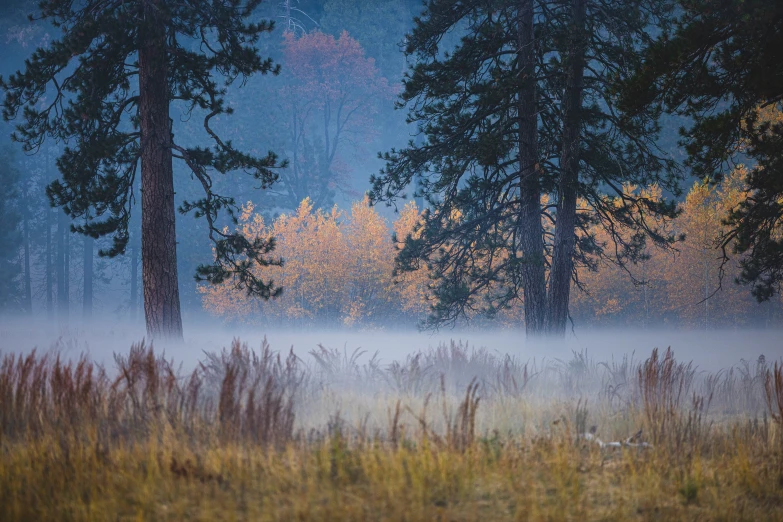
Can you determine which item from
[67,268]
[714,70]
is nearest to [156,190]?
[714,70]

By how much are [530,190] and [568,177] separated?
80cm

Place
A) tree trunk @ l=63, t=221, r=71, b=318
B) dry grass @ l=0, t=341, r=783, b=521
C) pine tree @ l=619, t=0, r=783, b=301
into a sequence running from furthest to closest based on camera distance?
tree trunk @ l=63, t=221, r=71, b=318
pine tree @ l=619, t=0, r=783, b=301
dry grass @ l=0, t=341, r=783, b=521

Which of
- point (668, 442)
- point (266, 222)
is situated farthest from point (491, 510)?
point (266, 222)

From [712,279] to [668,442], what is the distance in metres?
24.4

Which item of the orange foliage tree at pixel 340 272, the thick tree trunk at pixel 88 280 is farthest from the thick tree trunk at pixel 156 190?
the thick tree trunk at pixel 88 280

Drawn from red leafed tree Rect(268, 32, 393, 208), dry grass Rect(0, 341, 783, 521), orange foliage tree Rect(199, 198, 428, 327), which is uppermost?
red leafed tree Rect(268, 32, 393, 208)

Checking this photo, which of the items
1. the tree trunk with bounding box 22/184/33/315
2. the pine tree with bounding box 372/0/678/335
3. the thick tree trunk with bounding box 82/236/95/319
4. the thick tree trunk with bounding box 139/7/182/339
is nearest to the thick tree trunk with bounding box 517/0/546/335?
the pine tree with bounding box 372/0/678/335

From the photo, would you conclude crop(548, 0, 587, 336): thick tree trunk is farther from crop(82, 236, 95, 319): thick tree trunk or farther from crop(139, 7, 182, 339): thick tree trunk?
crop(82, 236, 95, 319): thick tree trunk

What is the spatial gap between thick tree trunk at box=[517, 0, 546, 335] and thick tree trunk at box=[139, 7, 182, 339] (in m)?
6.31

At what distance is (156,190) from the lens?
1053cm

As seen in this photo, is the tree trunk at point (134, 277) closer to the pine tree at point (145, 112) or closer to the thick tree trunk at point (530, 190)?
the pine tree at point (145, 112)

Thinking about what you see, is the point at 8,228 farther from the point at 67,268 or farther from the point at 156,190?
the point at 156,190

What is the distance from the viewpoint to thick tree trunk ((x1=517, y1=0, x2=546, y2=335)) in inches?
450

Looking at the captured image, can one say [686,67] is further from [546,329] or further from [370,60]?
[370,60]
